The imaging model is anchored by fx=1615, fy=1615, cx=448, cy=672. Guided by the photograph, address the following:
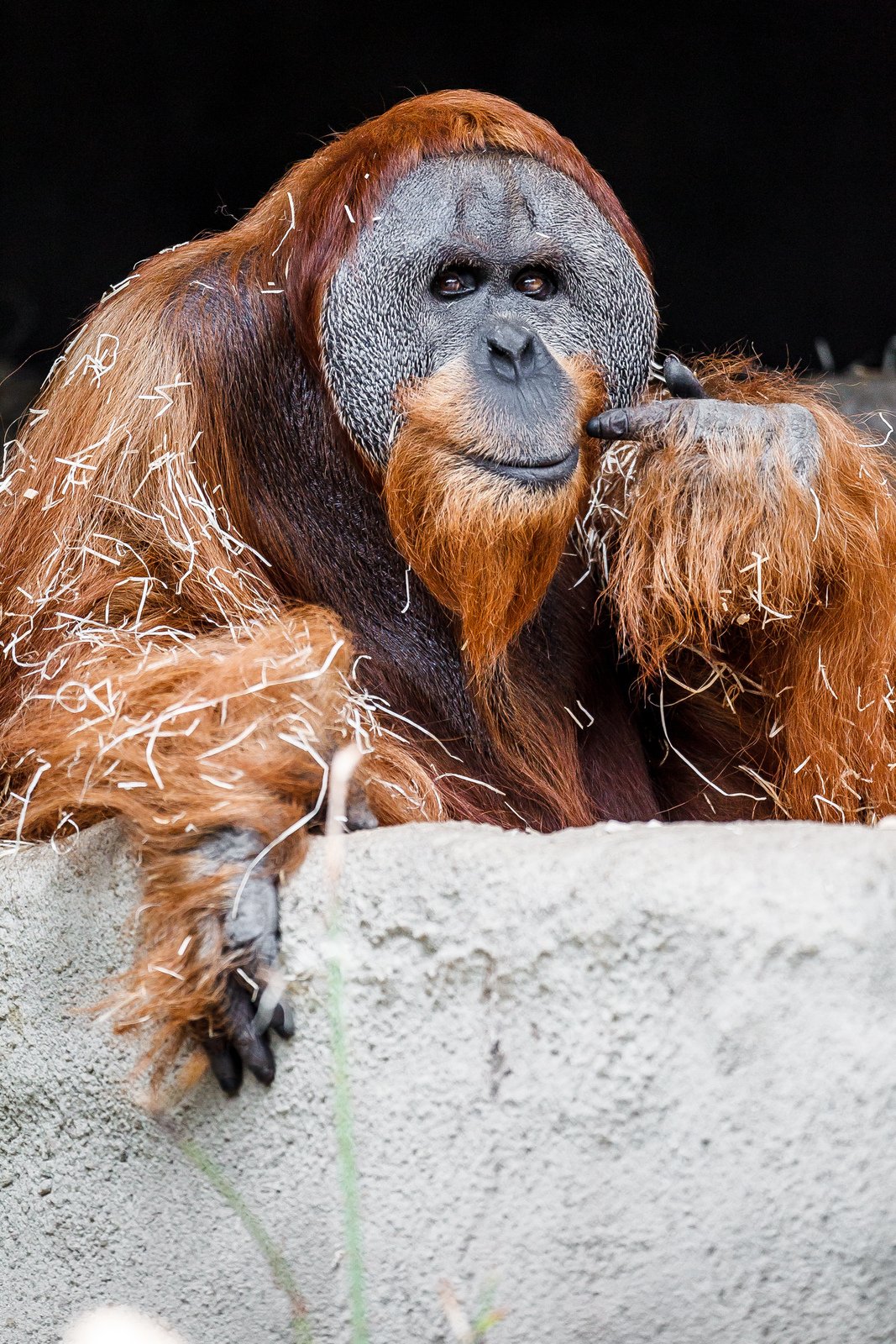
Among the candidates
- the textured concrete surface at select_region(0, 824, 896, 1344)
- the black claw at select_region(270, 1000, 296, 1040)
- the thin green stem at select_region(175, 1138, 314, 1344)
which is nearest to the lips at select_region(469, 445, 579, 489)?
the textured concrete surface at select_region(0, 824, 896, 1344)

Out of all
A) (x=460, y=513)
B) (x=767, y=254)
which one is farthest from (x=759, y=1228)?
(x=767, y=254)

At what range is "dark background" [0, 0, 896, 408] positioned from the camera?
4.70 metres

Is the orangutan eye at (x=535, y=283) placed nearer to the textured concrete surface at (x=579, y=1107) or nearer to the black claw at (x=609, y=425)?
the black claw at (x=609, y=425)

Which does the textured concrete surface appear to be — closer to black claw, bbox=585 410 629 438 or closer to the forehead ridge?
black claw, bbox=585 410 629 438

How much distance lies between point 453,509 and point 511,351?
0.20 meters

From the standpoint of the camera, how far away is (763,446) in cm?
208

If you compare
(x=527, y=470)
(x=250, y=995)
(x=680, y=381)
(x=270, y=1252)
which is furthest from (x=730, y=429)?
(x=270, y=1252)

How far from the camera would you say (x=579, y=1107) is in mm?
1391

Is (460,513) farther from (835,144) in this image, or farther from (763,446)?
(835,144)

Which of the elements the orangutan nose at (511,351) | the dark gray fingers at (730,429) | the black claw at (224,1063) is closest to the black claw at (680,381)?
the dark gray fingers at (730,429)

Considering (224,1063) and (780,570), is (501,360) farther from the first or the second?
(224,1063)

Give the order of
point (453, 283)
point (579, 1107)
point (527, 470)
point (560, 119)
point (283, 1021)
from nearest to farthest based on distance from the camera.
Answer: point (579, 1107)
point (283, 1021)
point (527, 470)
point (453, 283)
point (560, 119)

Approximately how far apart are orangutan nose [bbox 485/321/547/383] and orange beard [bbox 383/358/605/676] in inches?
1.8

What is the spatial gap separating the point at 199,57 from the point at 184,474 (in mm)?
3218
